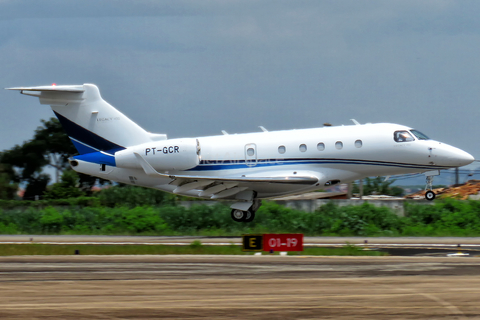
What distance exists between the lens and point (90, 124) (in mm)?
25453

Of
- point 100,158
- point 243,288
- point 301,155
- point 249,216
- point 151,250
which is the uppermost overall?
point 100,158

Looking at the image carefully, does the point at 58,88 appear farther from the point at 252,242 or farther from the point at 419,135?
the point at 419,135

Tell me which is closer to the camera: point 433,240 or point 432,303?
point 432,303

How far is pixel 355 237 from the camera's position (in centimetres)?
2258

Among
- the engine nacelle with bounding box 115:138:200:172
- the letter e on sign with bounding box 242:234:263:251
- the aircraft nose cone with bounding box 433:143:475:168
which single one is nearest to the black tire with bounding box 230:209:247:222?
the engine nacelle with bounding box 115:138:200:172

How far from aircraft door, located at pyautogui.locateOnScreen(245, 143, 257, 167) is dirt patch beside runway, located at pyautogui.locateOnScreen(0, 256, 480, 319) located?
9.61 m

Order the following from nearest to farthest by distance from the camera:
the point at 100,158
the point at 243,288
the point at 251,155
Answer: the point at 243,288 → the point at 251,155 → the point at 100,158

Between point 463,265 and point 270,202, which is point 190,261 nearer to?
point 463,265

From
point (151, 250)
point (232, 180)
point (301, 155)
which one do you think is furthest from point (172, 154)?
point (151, 250)

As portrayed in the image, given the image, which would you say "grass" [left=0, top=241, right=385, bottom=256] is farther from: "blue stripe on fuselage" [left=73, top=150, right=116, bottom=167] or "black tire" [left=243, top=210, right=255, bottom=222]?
"blue stripe on fuselage" [left=73, top=150, right=116, bottom=167]

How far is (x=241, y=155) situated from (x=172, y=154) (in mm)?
2725

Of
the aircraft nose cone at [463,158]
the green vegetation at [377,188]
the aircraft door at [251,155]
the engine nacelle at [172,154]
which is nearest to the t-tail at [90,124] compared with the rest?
the engine nacelle at [172,154]

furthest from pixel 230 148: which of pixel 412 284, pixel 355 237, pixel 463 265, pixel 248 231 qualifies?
pixel 412 284

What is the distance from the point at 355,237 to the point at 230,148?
19.5 feet
